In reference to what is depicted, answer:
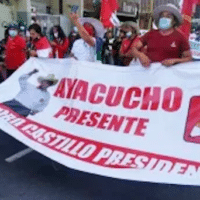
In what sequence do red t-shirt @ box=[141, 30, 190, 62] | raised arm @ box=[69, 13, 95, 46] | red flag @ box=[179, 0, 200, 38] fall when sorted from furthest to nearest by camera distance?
1. red flag @ box=[179, 0, 200, 38]
2. raised arm @ box=[69, 13, 95, 46]
3. red t-shirt @ box=[141, 30, 190, 62]

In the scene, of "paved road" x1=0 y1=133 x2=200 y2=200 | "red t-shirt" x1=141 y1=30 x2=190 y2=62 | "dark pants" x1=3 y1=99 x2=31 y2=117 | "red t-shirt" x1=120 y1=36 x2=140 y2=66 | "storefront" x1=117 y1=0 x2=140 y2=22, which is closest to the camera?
"paved road" x1=0 y1=133 x2=200 y2=200

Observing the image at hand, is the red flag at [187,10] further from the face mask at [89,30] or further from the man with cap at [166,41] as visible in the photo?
the man with cap at [166,41]

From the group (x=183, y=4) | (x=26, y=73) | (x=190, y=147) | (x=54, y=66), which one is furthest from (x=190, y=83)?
(x=183, y=4)

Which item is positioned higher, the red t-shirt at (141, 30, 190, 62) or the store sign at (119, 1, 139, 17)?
the red t-shirt at (141, 30, 190, 62)

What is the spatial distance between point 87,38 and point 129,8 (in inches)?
954

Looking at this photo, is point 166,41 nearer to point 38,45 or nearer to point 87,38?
point 87,38

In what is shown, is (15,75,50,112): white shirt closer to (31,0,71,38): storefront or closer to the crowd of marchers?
the crowd of marchers

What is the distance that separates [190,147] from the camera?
292 cm

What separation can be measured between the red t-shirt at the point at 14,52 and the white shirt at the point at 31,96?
1768 mm

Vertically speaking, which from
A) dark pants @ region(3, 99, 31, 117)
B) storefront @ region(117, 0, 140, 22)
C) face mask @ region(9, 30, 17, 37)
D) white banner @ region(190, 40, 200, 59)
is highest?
face mask @ region(9, 30, 17, 37)

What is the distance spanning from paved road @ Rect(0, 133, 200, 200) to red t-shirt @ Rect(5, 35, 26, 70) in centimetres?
279

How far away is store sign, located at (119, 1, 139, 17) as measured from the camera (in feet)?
85.8

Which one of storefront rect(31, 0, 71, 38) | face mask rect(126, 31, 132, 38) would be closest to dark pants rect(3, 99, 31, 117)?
face mask rect(126, 31, 132, 38)

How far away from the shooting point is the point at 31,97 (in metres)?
4.14
